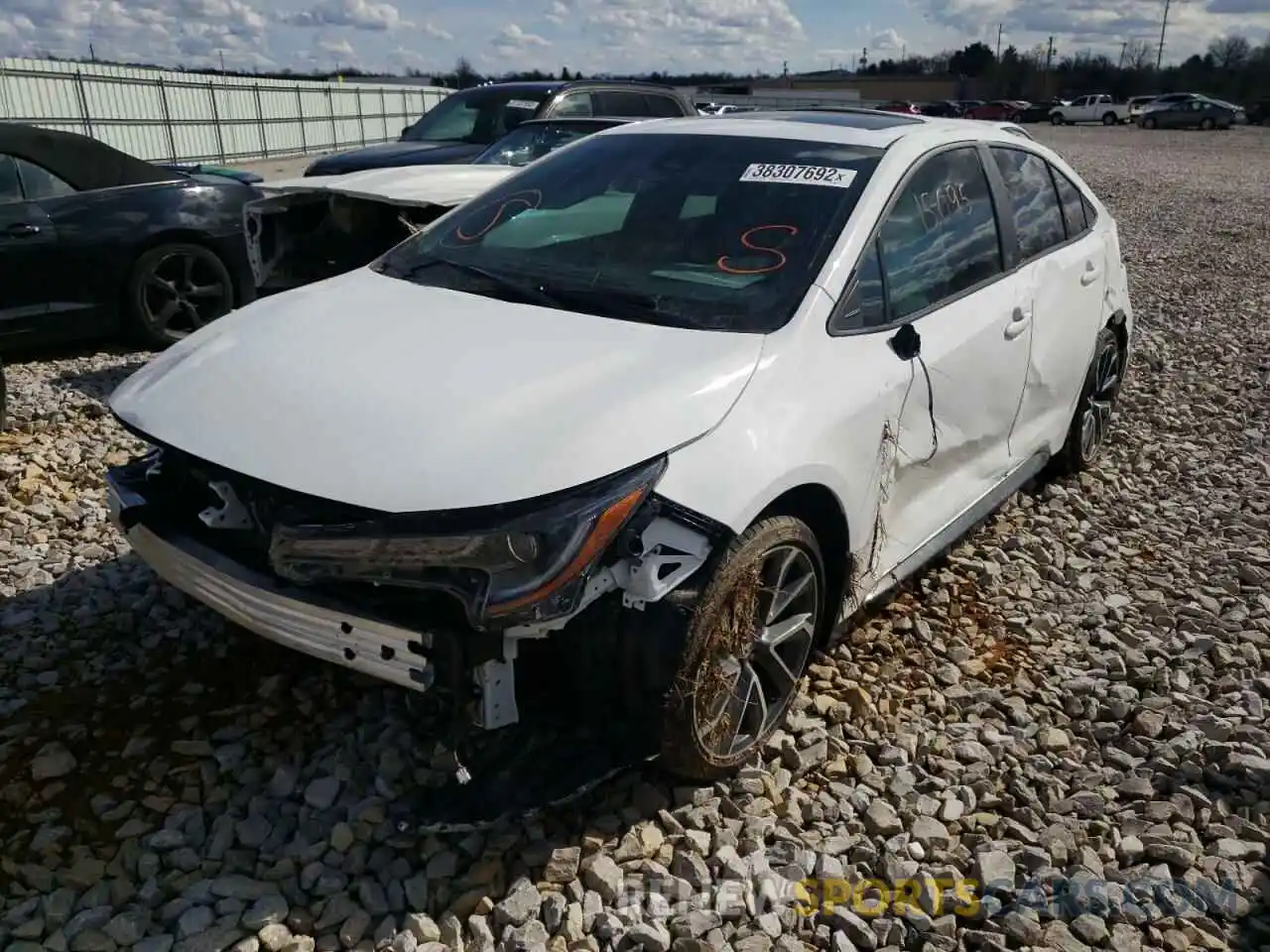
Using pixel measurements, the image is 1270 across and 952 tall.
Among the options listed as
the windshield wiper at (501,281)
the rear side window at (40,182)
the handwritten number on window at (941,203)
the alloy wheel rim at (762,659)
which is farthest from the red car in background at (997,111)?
the alloy wheel rim at (762,659)

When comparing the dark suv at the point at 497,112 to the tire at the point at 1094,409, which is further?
the dark suv at the point at 497,112

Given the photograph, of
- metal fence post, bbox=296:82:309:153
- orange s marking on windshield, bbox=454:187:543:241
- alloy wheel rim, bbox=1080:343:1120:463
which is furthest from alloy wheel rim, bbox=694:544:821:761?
metal fence post, bbox=296:82:309:153

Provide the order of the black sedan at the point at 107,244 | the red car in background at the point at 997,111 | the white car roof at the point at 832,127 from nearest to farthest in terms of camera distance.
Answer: the white car roof at the point at 832,127 → the black sedan at the point at 107,244 → the red car in background at the point at 997,111

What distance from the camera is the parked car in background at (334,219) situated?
5438 mm

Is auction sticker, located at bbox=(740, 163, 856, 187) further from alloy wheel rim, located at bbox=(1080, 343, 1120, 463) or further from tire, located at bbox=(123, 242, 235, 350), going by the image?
tire, located at bbox=(123, 242, 235, 350)

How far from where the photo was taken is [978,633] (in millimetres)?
3762

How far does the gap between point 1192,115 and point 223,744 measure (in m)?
54.2

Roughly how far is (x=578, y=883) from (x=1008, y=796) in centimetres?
125

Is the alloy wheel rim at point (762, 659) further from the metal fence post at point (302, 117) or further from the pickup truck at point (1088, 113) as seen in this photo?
the pickup truck at point (1088, 113)

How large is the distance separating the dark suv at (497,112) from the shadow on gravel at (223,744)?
262 inches

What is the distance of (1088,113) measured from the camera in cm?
5538

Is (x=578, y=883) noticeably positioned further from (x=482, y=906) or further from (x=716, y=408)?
(x=716, y=408)

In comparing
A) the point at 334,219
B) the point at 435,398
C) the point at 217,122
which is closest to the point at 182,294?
the point at 334,219

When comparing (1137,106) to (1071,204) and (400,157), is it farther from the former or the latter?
(1071,204)
